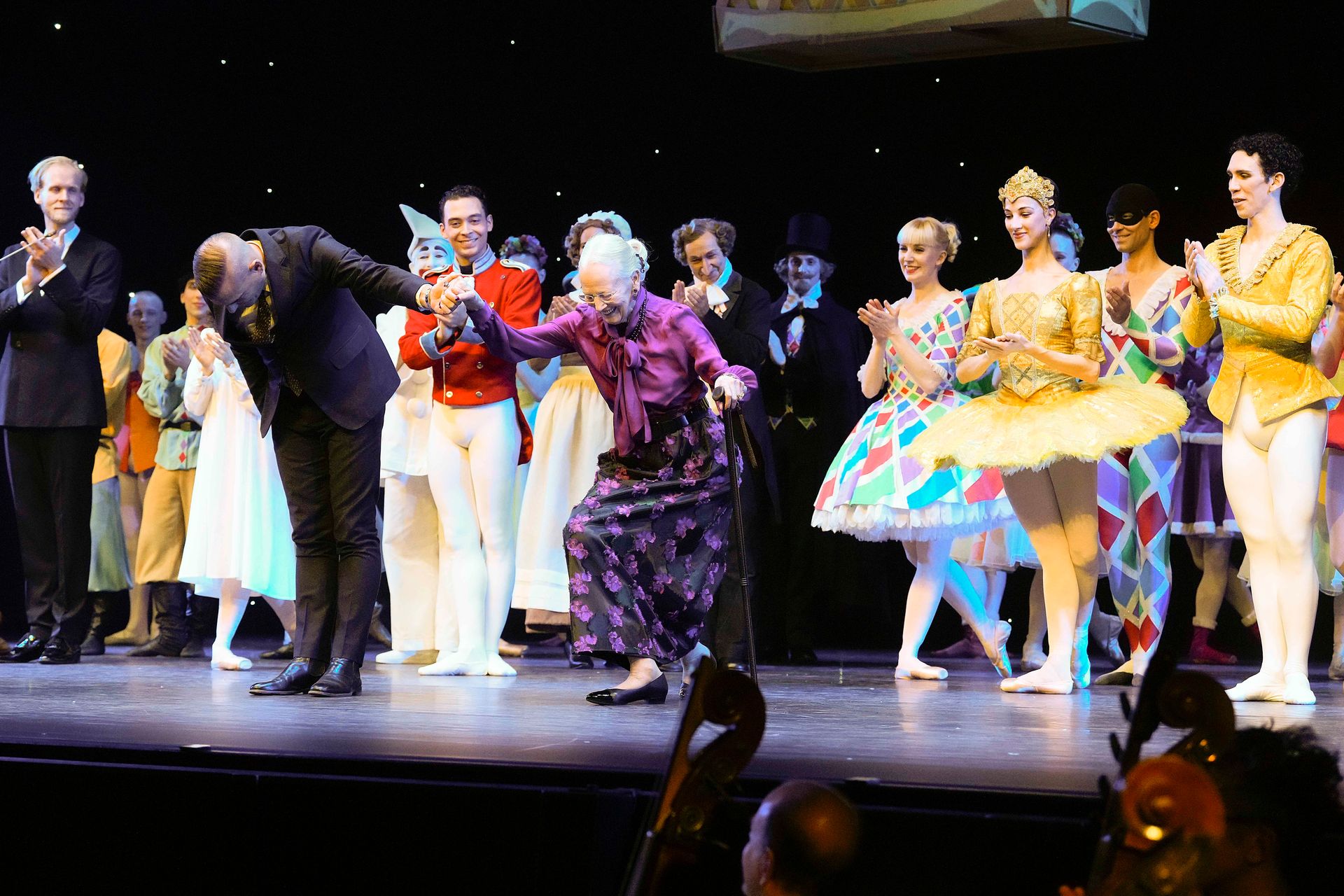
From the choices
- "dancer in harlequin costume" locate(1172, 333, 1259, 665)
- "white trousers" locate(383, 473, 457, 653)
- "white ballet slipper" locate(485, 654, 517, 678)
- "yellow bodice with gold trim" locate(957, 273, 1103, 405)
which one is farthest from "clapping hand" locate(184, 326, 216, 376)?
"dancer in harlequin costume" locate(1172, 333, 1259, 665)

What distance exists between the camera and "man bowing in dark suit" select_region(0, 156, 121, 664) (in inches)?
237

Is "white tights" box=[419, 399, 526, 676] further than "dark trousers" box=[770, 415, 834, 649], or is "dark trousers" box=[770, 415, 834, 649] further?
"dark trousers" box=[770, 415, 834, 649]

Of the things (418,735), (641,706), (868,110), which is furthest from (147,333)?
(418,735)

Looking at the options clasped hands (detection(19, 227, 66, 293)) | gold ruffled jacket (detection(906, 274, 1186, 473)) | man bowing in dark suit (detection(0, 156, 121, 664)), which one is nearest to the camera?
gold ruffled jacket (detection(906, 274, 1186, 473))

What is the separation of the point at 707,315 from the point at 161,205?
136 inches

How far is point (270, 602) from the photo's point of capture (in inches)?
243

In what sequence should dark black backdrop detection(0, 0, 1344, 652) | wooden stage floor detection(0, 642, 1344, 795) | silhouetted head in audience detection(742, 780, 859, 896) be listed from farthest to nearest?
1. dark black backdrop detection(0, 0, 1344, 652)
2. wooden stage floor detection(0, 642, 1344, 795)
3. silhouetted head in audience detection(742, 780, 859, 896)

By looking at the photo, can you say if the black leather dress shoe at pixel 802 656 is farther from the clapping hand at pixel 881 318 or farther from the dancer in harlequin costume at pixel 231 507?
the dancer in harlequin costume at pixel 231 507

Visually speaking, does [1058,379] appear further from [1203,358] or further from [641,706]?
[641,706]

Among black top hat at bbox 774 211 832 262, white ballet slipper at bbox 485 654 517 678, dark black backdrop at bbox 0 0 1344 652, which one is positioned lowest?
white ballet slipper at bbox 485 654 517 678

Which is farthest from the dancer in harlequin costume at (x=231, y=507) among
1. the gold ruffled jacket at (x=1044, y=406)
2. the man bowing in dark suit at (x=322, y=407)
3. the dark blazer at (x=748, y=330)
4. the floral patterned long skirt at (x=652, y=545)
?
the gold ruffled jacket at (x=1044, y=406)

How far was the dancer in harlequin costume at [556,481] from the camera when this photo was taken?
6.04 m

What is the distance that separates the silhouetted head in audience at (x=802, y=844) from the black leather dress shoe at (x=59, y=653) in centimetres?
513

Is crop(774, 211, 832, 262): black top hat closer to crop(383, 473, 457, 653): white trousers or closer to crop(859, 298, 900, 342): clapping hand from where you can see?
crop(859, 298, 900, 342): clapping hand
